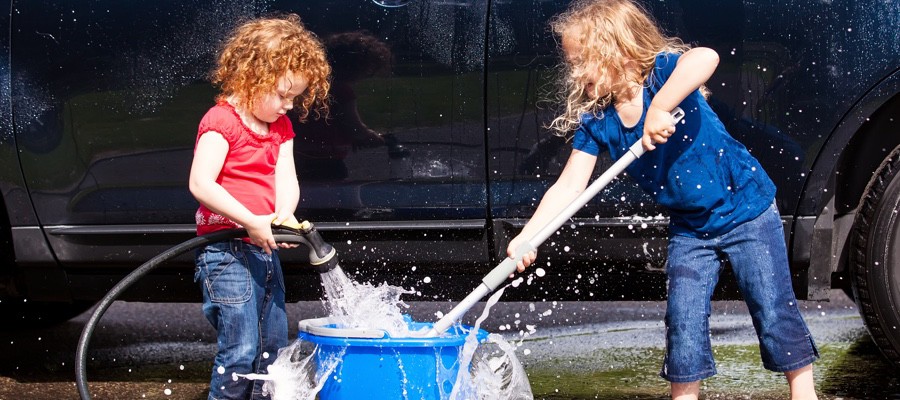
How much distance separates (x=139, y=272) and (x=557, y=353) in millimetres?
2167

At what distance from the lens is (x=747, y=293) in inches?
128

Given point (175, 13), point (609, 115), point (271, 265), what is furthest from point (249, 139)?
point (609, 115)

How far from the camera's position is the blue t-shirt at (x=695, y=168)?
3.19 metres

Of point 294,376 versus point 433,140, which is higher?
point 433,140

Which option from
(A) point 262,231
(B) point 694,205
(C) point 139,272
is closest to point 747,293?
(B) point 694,205

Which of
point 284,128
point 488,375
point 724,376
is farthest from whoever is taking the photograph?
point 724,376

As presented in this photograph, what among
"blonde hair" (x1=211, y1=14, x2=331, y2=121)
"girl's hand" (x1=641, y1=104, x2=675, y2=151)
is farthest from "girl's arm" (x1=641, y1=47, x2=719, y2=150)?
"blonde hair" (x1=211, y1=14, x2=331, y2=121)

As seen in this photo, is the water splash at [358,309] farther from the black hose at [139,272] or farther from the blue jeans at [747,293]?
the blue jeans at [747,293]

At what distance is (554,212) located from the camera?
3.27 metres

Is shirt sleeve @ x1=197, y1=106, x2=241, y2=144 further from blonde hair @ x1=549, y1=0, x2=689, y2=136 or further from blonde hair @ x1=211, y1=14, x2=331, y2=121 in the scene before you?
blonde hair @ x1=549, y1=0, x2=689, y2=136

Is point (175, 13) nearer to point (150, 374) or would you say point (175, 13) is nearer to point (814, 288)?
point (150, 374)

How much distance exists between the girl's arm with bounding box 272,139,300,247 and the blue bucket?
2.01 feet

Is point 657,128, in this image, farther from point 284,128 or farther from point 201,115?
point 201,115

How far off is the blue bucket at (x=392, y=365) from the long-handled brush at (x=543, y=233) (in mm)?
119
